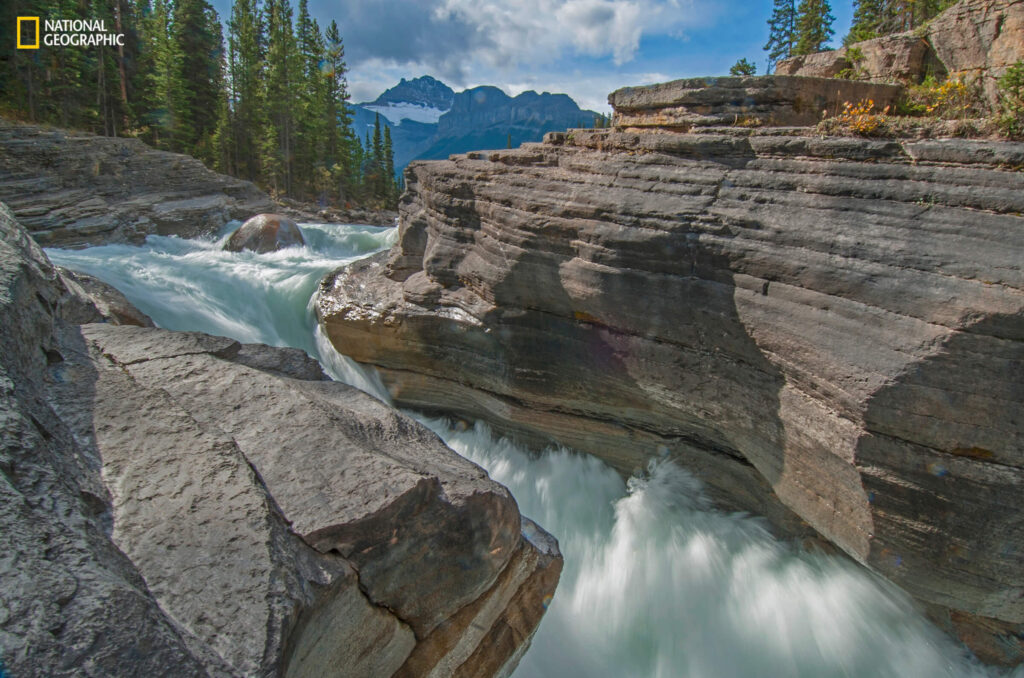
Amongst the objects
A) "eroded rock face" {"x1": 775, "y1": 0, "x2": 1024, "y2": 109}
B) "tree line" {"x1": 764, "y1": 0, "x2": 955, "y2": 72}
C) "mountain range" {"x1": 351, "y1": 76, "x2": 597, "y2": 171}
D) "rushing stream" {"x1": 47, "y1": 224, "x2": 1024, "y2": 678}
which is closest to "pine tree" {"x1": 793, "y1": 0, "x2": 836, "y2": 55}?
"tree line" {"x1": 764, "y1": 0, "x2": 955, "y2": 72}

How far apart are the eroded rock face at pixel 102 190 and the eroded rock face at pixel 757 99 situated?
1886 centimetres

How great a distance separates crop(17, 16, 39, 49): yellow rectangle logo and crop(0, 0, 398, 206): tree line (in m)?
0.29

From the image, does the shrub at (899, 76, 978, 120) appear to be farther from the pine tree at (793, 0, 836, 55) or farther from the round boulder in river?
the pine tree at (793, 0, 836, 55)

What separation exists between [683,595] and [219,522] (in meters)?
5.33

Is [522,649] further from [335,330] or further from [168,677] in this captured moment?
[335,330]

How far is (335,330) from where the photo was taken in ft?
31.3

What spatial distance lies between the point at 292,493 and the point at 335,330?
6.83 m

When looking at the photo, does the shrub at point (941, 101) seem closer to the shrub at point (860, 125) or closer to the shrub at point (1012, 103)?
the shrub at point (1012, 103)

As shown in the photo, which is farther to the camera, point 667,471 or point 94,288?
point 94,288

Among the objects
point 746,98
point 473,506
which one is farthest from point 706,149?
point 473,506

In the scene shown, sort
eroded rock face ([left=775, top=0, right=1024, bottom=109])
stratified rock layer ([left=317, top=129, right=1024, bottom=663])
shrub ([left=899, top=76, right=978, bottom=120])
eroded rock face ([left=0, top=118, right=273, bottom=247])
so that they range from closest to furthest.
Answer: stratified rock layer ([left=317, top=129, right=1024, bottom=663]), shrub ([left=899, top=76, right=978, bottom=120]), eroded rock face ([left=775, top=0, right=1024, bottom=109]), eroded rock face ([left=0, top=118, right=273, bottom=247])

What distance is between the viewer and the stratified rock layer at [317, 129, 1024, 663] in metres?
4.51

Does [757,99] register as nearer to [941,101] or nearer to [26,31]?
[941,101]

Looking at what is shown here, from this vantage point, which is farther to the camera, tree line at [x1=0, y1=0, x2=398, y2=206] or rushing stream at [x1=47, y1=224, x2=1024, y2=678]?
tree line at [x1=0, y1=0, x2=398, y2=206]
